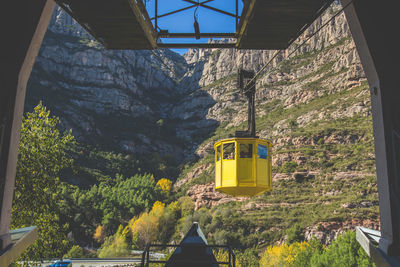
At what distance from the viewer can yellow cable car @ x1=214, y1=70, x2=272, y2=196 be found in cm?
1209

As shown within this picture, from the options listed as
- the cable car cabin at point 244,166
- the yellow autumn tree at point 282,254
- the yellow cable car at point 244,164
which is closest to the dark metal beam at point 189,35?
the yellow cable car at point 244,164

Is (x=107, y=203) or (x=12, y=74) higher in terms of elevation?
(x=12, y=74)

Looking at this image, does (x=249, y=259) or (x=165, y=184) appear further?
(x=165, y=184)

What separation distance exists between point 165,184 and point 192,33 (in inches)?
3588

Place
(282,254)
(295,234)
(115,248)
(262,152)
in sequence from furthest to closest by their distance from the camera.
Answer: (115,248) → (295,234) → (282,254) → (262,152)

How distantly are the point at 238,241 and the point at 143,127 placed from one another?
6826 centimetres

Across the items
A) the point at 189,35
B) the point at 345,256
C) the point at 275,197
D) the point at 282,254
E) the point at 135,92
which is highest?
the point at 135,92

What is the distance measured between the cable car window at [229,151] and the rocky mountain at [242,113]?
27124 mm

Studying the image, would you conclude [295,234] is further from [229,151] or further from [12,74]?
[12,74]

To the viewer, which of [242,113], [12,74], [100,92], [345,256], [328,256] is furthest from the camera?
[100,92]

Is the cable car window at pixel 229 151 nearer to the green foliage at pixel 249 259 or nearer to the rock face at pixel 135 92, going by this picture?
the green foliage at pixel 249 259

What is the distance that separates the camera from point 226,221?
60.8 meters

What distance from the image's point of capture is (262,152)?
12.4 metres

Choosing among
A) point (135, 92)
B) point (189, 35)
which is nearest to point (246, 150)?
point (189, 35)
